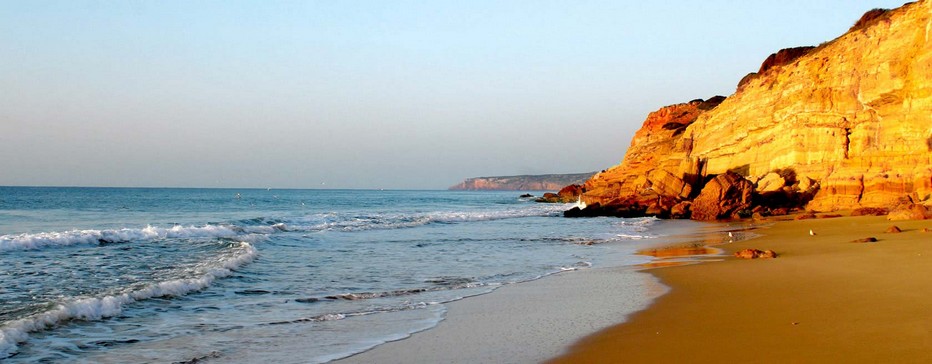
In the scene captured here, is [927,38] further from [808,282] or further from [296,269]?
[296,269]

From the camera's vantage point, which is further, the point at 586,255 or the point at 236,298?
the point at 586,255

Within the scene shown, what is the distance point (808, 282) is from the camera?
9.69 meters

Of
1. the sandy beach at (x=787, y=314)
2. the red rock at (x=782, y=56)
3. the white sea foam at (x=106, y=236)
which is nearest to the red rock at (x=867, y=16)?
the red rock at (x=782, y=56)

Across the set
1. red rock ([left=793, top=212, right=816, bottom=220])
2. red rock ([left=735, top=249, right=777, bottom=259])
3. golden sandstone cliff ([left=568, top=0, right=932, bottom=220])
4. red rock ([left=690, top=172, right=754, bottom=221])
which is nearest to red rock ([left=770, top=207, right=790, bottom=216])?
golden sandstone cliff ([left=568, top=0, right=932, bottom=220])

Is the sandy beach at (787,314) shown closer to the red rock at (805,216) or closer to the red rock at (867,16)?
the red rock at (805,216)

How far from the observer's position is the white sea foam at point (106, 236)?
17.7 meters

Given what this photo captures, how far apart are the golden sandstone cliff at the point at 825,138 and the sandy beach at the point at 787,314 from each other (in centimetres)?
1467

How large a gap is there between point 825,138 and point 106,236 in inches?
1151

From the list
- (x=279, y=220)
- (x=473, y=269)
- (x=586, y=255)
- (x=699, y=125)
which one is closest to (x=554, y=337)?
(x=473, y=269)

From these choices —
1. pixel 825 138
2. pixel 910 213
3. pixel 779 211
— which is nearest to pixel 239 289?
pixel 910 213

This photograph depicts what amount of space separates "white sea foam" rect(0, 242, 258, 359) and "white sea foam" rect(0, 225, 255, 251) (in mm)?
7759

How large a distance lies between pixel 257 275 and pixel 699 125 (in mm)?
40950

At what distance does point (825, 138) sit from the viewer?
3167 centimetres

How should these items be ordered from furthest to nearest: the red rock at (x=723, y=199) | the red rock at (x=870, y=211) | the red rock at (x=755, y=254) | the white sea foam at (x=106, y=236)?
the red rock at (x=723, y=199), the red rock at (x=870, y=211), the white sea foam at (x=106, y=236), the red rock at (x=755, y=254)
